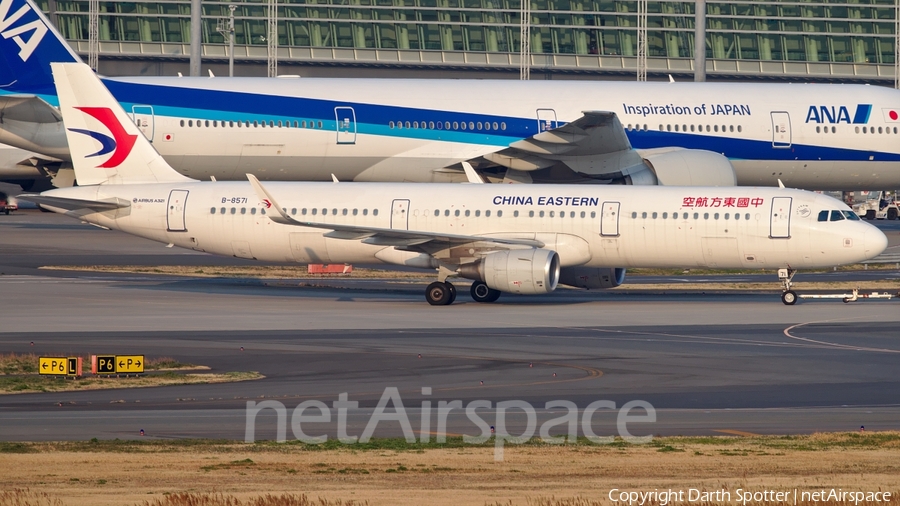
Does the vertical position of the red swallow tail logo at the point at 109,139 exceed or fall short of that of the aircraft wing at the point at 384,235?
A: it exceeds it

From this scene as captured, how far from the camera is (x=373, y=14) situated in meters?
86.8

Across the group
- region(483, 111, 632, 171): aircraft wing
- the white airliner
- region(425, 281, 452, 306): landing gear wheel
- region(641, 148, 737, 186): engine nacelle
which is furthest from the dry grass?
the white airliner

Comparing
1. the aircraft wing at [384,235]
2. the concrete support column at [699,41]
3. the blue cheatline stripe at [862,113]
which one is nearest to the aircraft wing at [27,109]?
the aircraft wing at [384,235]

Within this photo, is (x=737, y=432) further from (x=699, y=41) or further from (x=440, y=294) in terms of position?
(x=699, y=41)

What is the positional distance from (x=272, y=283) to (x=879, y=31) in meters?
59.9

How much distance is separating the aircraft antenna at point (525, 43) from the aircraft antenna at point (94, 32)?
92.5 feet

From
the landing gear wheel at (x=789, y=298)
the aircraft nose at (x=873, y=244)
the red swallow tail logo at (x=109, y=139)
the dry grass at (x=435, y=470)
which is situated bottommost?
the dry grass at (x=435, y=470)

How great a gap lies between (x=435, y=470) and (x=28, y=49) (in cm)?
3838

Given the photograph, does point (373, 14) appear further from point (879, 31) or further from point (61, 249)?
point (61, 249)

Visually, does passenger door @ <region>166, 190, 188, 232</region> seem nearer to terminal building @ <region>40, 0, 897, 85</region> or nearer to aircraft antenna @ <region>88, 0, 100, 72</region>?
terminal building @ <region>40, 0, 897, 85</region>

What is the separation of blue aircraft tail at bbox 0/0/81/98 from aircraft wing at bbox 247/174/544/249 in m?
17.9

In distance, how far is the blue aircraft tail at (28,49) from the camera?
160 ft

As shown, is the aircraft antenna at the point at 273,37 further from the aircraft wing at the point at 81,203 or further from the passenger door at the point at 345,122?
the aircraft wing at the point at 81,203

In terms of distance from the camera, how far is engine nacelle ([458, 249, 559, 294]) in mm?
33750
